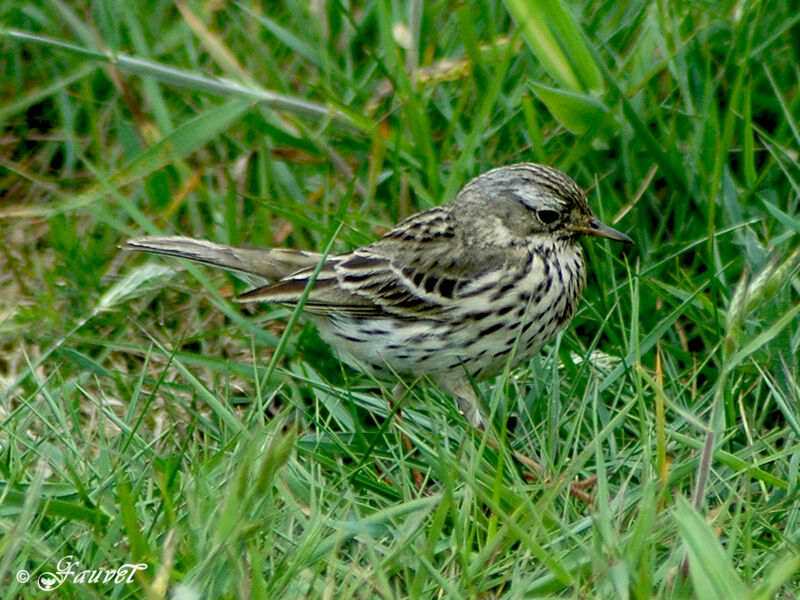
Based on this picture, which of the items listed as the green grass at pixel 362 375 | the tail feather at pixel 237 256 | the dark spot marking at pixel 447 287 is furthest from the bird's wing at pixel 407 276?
the green grass at pixel 362 375

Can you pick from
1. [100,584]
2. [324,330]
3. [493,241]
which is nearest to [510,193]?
[493,241]

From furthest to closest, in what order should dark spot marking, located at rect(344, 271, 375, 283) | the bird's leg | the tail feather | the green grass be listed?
the tail feather
dark spot marking, located at rect(344, 271, 375, 283)
the bird's leg
the green grass

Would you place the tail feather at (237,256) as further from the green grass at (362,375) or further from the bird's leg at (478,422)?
the bird's leg at (478,422)

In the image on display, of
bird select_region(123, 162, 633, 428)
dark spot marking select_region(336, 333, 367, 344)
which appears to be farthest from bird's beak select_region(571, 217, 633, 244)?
dark spot marking select_region(336, 333, 367, 344)

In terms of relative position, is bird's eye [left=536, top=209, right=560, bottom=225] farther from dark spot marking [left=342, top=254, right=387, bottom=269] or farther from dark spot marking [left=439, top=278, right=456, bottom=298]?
dark spot marking [left=342, top=254, right=387, bottom=269]

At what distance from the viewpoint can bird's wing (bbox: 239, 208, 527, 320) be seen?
17.5 ft

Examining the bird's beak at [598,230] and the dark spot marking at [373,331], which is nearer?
the bird's beak at [598,230]

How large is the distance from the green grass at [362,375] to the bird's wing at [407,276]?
0.21m

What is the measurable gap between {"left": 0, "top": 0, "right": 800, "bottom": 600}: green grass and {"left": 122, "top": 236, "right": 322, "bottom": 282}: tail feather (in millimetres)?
128

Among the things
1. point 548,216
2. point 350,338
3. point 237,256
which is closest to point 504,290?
point 548,216

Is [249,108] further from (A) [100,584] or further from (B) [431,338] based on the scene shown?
(A) [100,584]

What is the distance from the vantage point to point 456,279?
538 centimetres

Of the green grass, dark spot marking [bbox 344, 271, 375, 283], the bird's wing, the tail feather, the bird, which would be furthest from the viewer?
the tail feather

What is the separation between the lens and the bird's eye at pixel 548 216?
5355 mm
